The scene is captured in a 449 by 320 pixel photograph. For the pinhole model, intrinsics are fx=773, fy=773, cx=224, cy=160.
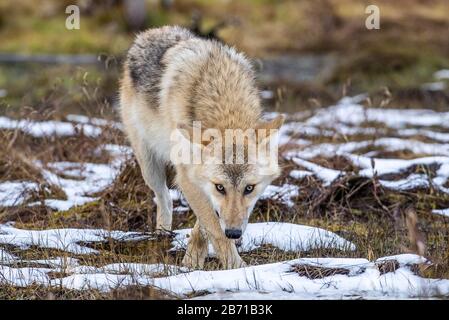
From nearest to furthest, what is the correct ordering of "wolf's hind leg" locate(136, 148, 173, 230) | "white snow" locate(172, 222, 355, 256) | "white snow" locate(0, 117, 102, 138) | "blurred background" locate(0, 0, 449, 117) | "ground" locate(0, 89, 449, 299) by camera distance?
"ground" locate(0, 89, 449, 299), "white snow" locate(172, 222, 355, 256), "wolf's hind leg" locate(136, 148, 173, 230), "white snow" locate(0, 117, 102, 138), "blurred background" locate(0, 0, 449, 117)

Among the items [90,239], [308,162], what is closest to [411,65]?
[308,162]

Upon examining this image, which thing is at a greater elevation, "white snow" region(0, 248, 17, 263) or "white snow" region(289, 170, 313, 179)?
"white snow" region(289, 170, 313, 179)

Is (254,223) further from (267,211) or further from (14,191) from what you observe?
(14,191)

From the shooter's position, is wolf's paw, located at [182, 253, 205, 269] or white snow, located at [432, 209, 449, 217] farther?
white snow, located at [432, 209, 449, 217]

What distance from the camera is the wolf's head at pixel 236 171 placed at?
5.61 m

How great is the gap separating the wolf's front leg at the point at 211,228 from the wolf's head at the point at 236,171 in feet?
0.44

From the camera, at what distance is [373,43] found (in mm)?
20000

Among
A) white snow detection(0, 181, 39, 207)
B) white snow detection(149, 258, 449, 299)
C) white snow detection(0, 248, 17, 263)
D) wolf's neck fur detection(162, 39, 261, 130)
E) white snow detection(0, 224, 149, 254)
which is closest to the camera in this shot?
white snow detection(149, 258, 449, 299)

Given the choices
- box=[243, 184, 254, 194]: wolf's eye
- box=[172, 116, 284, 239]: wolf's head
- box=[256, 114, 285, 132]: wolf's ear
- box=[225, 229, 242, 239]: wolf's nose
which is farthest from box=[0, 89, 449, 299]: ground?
box=[256, 114, 285, 132]: wolf's ear

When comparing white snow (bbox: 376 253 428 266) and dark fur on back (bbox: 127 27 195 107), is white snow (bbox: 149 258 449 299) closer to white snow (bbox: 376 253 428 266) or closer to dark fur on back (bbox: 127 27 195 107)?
white snow (bbox: 376 253 428 266)

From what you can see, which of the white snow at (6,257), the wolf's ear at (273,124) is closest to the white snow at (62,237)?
the white snow at (6,257)

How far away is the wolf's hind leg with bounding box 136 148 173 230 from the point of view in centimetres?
749

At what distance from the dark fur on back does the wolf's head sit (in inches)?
52.8

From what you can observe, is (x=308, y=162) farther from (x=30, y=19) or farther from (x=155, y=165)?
(x=30, y=19)
